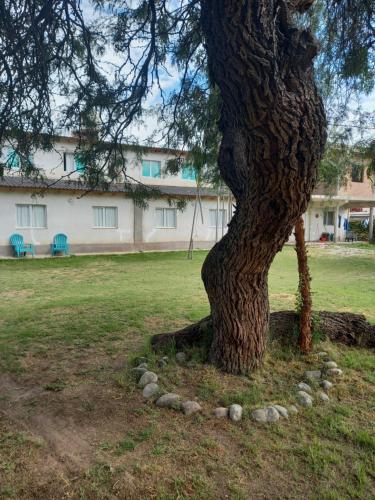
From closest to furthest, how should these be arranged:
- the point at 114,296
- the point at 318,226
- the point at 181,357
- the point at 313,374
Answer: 1. the point at 313,374
2. the point at 181,357
3. the point at 114,296
4. the point at 318,226

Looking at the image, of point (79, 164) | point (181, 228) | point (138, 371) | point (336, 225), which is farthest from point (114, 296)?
point (336, 225)

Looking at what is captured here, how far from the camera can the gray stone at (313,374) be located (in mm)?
3319

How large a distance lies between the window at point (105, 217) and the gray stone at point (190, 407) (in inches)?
587

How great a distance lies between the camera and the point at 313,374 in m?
3.38

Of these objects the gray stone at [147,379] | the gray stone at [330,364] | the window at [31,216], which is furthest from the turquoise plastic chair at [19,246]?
the gray stone at [330,364]

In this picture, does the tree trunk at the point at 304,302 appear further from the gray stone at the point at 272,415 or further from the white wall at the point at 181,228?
the white wall at the point at 181,228

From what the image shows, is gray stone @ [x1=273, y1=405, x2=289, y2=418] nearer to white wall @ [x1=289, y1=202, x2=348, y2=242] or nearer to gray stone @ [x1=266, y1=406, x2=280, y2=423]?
gray stone @ [x1=266, y1=406, x2=280, y2=423]

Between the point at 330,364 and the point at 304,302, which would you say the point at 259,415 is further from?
the point at 304,302

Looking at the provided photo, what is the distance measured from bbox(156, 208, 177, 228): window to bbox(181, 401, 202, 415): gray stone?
16052mm

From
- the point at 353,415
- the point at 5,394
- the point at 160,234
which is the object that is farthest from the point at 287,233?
the point at 160,234

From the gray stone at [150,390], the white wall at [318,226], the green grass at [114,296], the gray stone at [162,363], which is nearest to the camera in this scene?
the gray stone at [150,390]

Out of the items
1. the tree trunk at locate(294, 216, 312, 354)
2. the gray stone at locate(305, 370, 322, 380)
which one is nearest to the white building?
the tree trunk at locate(294, 216, 312, 354)

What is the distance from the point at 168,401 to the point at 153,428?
33 cm

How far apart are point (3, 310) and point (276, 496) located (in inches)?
232
